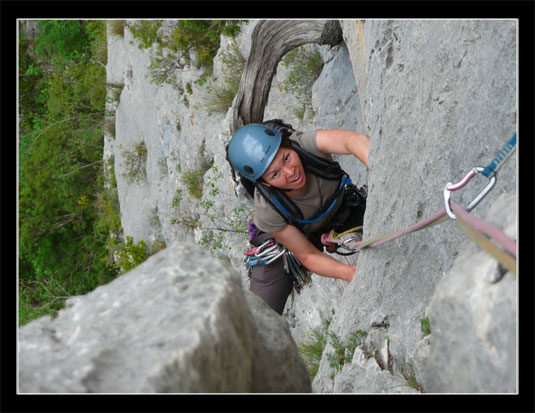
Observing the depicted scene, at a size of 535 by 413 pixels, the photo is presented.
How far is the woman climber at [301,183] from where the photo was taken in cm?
370

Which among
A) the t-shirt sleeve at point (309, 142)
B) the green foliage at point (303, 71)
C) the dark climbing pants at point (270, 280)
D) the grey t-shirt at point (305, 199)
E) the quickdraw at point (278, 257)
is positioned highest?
the green foliage at point (303, 71)

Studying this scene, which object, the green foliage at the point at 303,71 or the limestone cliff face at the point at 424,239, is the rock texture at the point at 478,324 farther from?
the green foliage at the point at 303,71

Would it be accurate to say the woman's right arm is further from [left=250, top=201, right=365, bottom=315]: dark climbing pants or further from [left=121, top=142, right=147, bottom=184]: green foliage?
[left=121, top=142, right=147, bottom=184]: green foliage

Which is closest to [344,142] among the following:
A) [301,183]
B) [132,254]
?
[301,183]

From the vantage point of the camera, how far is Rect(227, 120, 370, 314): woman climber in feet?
12.1

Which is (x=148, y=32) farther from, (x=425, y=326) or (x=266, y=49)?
(x=425, y=326)

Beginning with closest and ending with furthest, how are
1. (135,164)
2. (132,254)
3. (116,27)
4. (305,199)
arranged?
(305,199) → (132,254) → (116,27) → (135,164)

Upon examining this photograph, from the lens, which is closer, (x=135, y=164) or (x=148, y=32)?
(x=148, y=32)

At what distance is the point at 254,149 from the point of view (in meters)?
3.65

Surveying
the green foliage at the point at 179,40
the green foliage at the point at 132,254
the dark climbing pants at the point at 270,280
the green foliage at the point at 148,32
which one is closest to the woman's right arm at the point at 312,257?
the dark climbing pants at the point at 270,280

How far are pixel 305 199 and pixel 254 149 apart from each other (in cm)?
67

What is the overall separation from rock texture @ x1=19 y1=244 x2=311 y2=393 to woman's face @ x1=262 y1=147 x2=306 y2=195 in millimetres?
1870

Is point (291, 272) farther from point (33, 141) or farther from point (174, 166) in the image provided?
point (33, 141)

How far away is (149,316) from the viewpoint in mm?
1619
